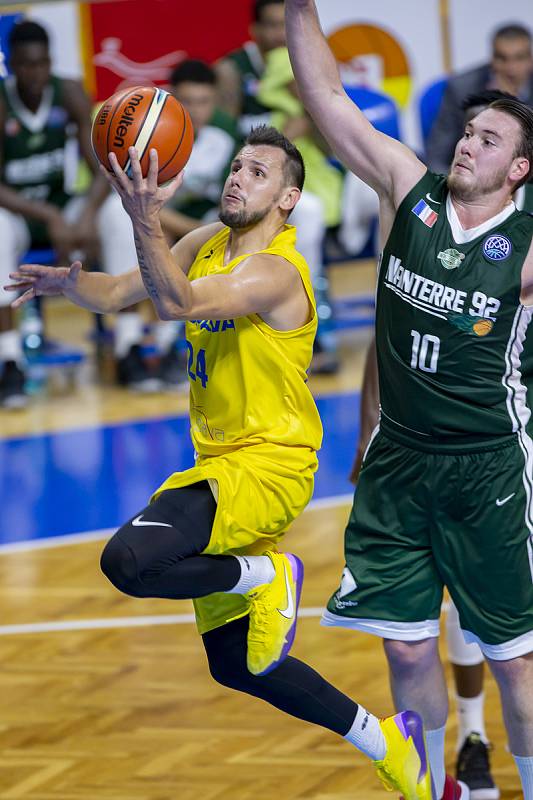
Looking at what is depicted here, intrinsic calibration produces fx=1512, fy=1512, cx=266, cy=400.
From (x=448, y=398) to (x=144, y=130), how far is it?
3.35ft

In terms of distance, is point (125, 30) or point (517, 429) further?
point (125, 30)

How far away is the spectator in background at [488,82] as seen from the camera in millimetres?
8641

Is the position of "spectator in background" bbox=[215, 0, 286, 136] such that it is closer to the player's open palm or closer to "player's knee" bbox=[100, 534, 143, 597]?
the player's open palm

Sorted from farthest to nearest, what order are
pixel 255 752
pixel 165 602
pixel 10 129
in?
pixel 10 129
pixel 165 602
pixel 255 752

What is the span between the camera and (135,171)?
3498 millimetres

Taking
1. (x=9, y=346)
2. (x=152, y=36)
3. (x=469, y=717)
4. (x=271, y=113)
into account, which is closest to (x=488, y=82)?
(x=271, y=113)

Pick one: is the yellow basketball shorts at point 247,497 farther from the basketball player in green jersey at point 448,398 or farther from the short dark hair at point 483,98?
the short dark hair at point 483,98

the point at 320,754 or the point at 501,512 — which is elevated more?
the point at 501,512

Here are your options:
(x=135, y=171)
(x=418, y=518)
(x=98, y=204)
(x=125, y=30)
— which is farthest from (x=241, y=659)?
(x=125, y=30)

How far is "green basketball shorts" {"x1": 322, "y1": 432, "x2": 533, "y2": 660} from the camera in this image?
12.7 ft

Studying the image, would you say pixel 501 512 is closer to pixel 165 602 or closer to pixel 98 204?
pixel 165 602

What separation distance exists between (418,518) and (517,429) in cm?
35

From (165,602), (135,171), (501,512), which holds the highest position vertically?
(135,171)

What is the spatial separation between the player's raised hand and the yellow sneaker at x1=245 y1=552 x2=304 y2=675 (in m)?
1.12
